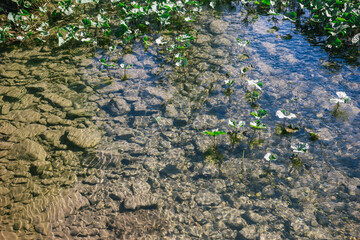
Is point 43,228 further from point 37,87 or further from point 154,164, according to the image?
point 37,87

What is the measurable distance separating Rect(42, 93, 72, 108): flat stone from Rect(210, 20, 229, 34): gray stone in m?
3.51

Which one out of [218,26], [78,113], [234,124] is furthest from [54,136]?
[218,26]

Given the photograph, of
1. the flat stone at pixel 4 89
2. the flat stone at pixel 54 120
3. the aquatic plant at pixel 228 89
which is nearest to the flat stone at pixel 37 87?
the flat stone at pixel 4 89

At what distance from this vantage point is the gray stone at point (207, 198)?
2643mm

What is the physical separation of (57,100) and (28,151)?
41.4 inches

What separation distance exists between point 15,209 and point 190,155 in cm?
194

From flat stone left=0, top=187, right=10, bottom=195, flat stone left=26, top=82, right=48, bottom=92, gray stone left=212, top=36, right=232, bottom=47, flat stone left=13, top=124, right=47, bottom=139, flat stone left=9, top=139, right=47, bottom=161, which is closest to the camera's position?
flat stone left=0, top=187, right=10, bottom=195

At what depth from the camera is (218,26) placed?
5840 millimetres

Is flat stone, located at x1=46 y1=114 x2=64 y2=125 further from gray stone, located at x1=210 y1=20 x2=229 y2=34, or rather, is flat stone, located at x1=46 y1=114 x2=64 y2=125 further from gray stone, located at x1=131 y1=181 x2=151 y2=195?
gray stone, located at x1=210 y1=20 x2=229 y2=34

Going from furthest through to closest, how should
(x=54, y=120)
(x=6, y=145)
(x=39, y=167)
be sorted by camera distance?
1. (x=54, y=120)
2. (x=6, y=145)
3. (x=39, y=167)

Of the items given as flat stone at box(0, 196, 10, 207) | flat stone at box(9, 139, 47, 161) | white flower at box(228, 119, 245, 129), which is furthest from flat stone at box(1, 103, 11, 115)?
white flower at box(228, 119, 245, 129)

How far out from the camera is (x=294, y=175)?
281 centimetres

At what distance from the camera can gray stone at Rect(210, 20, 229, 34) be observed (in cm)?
570

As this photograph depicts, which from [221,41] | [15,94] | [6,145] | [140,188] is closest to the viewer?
[140,188]
